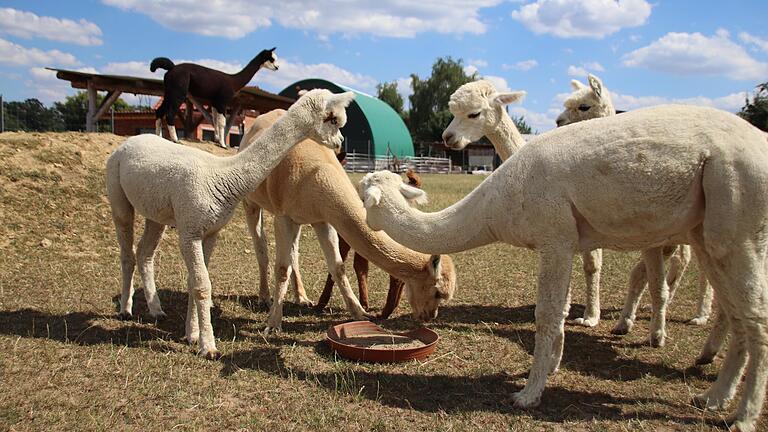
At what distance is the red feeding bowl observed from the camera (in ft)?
16.2

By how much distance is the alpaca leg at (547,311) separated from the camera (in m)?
3.97

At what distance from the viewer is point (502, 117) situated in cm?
609

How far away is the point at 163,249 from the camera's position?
Result: 31.9 ft

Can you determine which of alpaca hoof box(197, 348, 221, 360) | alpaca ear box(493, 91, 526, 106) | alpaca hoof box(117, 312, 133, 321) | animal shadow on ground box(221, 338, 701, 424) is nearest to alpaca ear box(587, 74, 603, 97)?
alpaca ear box(493, 91, 526, 106)

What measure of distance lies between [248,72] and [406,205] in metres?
9.75

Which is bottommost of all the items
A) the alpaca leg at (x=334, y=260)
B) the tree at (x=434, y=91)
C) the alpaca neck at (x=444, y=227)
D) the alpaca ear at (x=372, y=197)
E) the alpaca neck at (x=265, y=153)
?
the alpaca leg at (x=334, y=260)

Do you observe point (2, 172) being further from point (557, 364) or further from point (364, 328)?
point (557, 364)

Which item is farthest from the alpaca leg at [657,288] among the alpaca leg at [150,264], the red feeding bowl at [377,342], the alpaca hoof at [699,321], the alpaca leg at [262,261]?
the alpaca leg at [150,264]

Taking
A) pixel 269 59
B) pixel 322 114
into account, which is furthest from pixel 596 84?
pixel 269 59

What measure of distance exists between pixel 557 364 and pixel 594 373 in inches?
18.8

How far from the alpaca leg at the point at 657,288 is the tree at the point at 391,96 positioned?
7935 cm

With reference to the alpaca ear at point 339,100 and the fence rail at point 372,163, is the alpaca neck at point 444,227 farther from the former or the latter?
the fence rail at point 372,163

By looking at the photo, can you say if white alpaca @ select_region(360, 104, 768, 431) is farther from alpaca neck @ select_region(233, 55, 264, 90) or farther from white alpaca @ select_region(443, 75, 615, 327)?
alpaca neck @ select_region(233, 55, 264, 90)

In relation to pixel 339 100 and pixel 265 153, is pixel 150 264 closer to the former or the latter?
pixel 265 153
